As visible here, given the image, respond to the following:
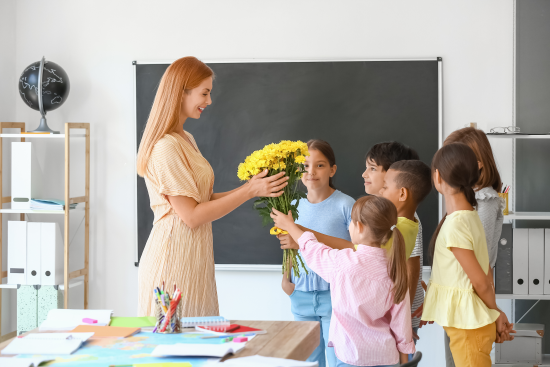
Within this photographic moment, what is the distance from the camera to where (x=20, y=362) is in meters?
1.30

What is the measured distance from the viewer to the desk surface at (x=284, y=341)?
141 centimetres

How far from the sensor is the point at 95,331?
1.58 m

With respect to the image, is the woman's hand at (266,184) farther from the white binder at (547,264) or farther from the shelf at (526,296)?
the white binder at (547,264)

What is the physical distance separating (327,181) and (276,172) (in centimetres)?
67

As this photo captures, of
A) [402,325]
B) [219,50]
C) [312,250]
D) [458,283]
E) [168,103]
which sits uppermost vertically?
[219,50]

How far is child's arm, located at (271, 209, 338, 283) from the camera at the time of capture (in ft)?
5.78

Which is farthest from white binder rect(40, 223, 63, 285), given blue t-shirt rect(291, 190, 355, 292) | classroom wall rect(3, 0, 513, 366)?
blue t-shirt rect(291, 190, 355, 292)

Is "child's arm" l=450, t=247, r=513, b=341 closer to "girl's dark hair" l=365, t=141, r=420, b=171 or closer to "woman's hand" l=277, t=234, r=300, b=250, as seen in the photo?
"woman's hand" l=277, t=234, r=300, b=250

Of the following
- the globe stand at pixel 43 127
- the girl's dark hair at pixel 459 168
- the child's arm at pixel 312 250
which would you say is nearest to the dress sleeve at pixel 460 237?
the girl's dark hair at pixel 459 168

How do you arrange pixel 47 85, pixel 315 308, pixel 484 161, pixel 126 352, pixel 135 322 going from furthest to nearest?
pixel 47 85 < pixel 315 308 < pixel 484 161 < pixel 135 322 < pixel 126 352

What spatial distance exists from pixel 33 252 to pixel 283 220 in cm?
214

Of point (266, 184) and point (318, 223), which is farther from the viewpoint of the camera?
point (318, 223)

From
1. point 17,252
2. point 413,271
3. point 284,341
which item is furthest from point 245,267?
point 284,341

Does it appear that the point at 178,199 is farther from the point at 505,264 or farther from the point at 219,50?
the point at 505,264
